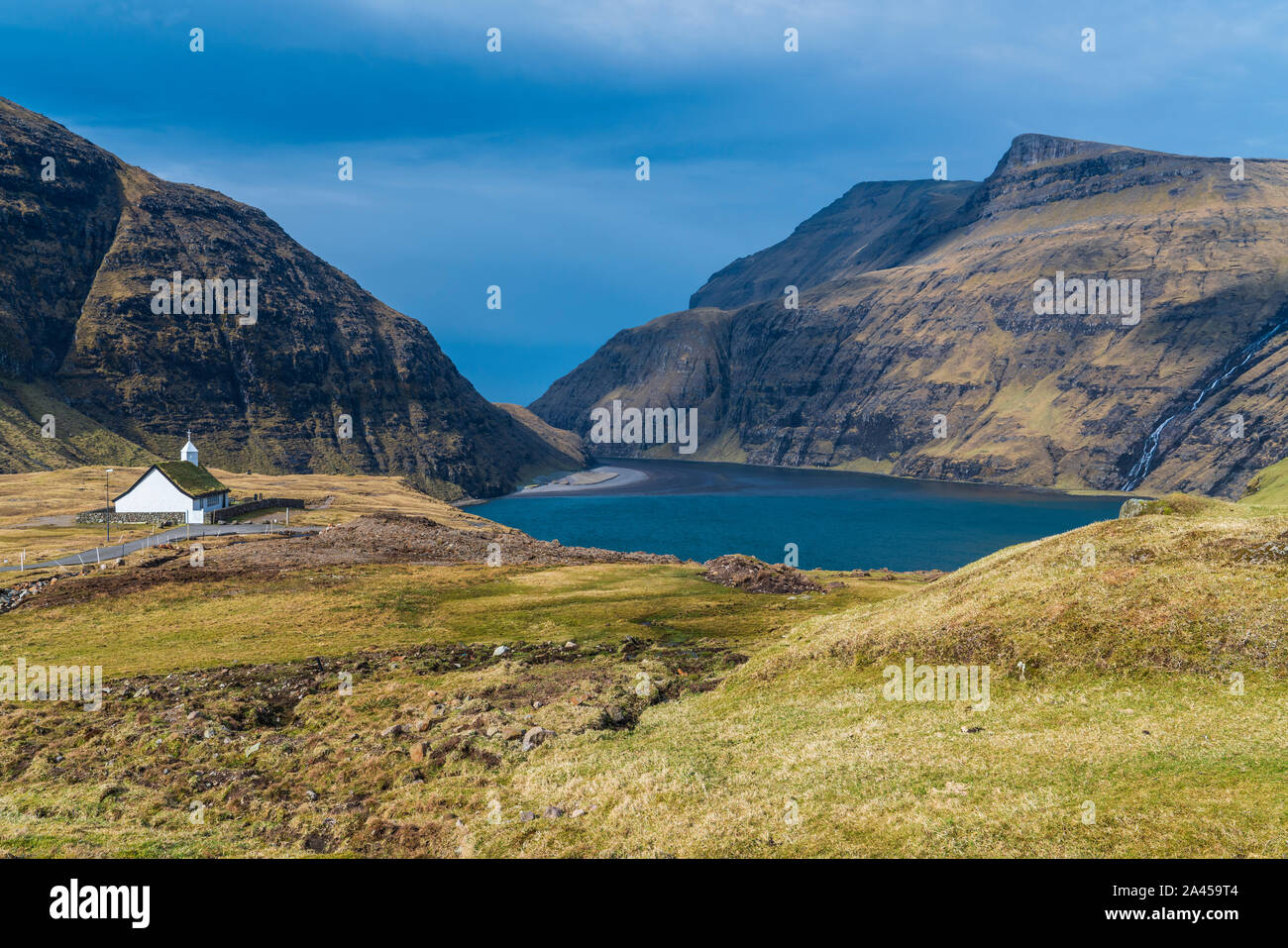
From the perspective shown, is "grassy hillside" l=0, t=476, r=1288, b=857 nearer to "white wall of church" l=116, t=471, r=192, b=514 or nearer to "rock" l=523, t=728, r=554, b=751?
"rock" l=523, t=728, r=554, b=751

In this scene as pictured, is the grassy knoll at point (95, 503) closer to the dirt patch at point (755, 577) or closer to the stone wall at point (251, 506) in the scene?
the stone wall at point (251, 506)

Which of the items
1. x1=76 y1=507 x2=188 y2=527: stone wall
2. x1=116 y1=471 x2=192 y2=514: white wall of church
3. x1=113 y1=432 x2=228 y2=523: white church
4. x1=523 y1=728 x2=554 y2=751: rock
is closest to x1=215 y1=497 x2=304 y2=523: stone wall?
x1=113 y1=432 x2=228 y2=523: white church

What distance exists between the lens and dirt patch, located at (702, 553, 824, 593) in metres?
69.4

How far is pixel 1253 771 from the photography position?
17391mm

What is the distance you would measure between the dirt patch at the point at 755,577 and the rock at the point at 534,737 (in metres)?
42.0

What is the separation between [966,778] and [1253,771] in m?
6.27

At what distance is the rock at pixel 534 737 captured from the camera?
27739 millimetres

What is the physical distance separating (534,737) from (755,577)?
4559 cm

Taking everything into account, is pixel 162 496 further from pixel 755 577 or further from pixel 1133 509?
pixel 1133 509

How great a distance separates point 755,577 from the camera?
71.3 meters

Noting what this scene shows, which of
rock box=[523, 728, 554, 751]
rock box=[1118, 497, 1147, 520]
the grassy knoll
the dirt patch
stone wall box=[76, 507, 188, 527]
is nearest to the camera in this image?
rock box=[523, 728, 554, 751]

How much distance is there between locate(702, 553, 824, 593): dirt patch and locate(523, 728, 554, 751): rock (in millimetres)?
42043

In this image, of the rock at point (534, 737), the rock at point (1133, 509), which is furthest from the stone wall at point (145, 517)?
the rock at point (1133, 509)
